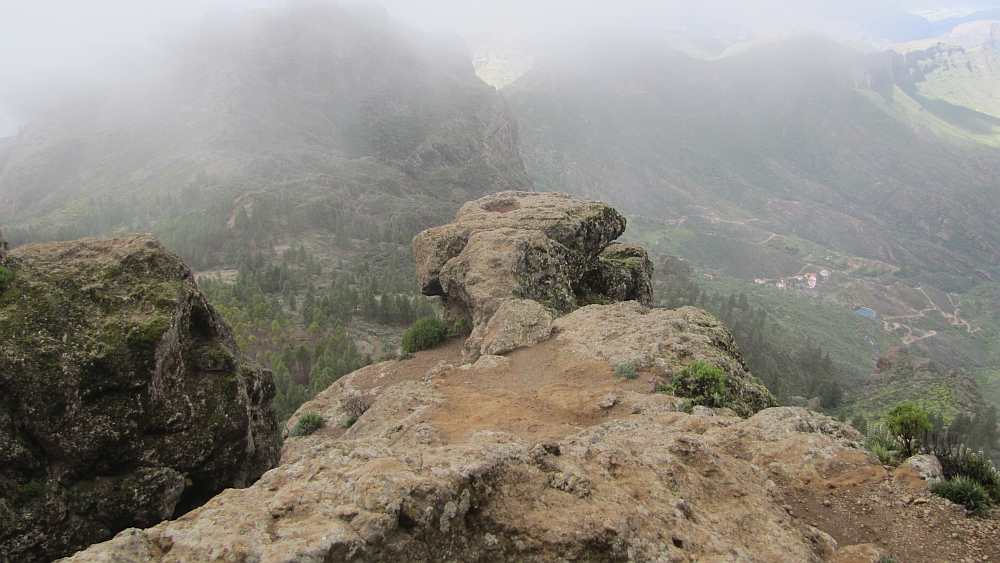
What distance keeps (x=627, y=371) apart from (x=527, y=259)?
412 inches

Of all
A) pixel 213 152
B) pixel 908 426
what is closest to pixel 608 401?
pixel 908 426

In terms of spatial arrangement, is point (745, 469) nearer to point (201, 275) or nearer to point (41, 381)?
point (41, 381)

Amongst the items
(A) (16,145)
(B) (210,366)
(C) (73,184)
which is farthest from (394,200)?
(A) (16,145)

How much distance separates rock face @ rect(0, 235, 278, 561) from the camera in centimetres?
1143

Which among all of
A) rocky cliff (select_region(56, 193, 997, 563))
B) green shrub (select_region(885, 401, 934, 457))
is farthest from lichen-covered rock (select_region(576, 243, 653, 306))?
green shrub (select_region(885, 401, 934, 457))

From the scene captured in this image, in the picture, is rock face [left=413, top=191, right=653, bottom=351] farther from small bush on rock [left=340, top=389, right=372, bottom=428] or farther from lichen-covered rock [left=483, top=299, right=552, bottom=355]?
small bush on rock [left=340, top=389, right=372, bottom=428]

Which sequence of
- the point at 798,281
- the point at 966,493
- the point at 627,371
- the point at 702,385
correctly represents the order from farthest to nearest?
the point at 798,281, the point at 627,371, the point at 702,385, the point at 966,493

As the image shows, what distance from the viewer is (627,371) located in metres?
18.3

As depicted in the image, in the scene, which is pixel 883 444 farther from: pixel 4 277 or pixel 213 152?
pixel 213 152

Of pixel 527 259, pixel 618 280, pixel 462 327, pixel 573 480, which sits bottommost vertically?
pixel 462 327

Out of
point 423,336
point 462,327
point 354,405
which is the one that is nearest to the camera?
point 354,405

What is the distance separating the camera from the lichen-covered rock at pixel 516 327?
2236 cm

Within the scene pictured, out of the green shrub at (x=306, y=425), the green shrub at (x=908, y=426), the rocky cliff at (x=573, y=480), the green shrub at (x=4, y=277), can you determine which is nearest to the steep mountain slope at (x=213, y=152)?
the green shrub at (x=306, y=425)

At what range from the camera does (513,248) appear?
90.5 ft
